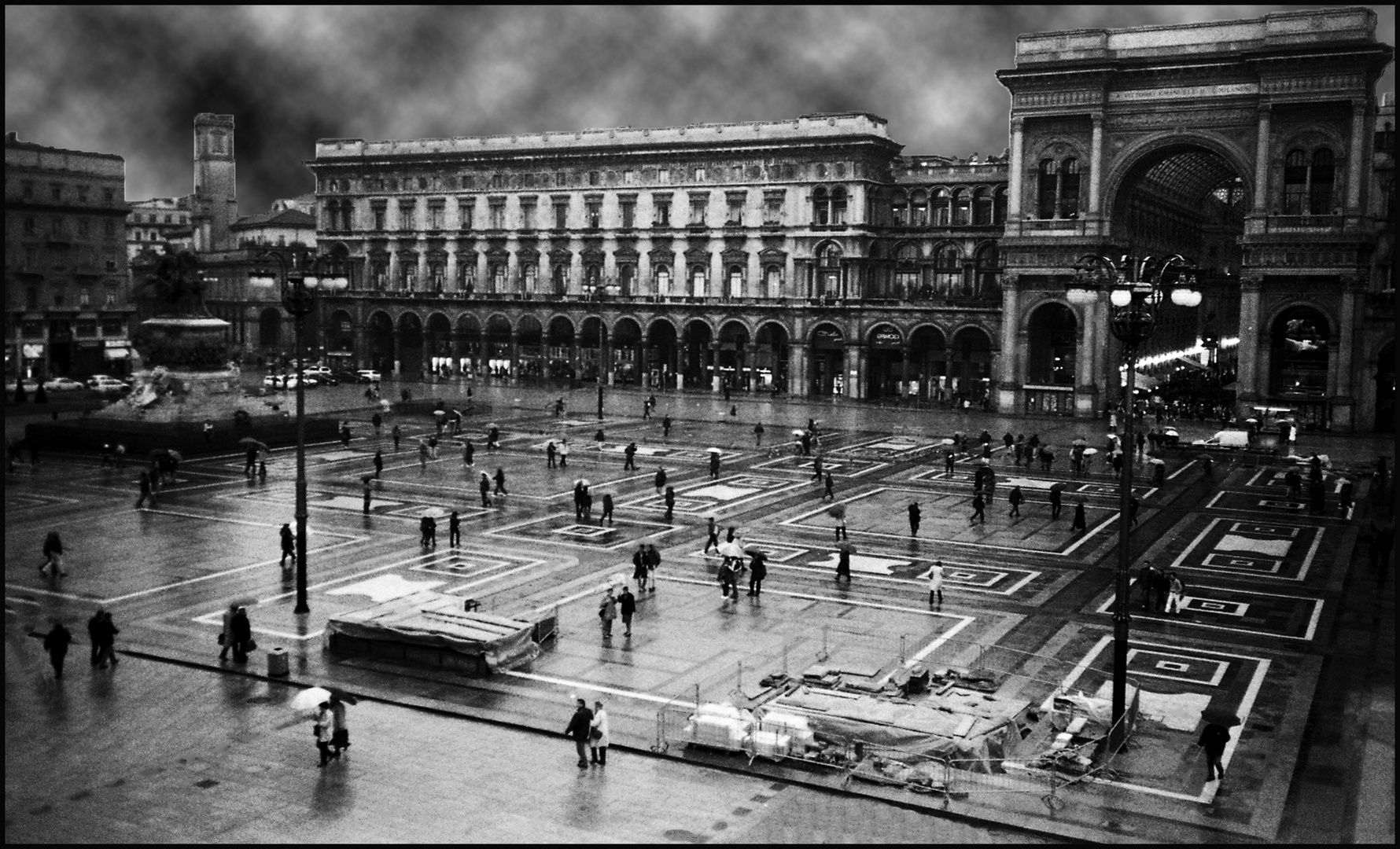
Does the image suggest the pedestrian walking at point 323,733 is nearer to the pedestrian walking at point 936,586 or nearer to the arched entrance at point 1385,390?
the pedestrian walking at point 936,586

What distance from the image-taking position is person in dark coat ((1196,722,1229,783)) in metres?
19.9

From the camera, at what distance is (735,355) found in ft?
326

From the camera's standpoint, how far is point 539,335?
10738 centimetres

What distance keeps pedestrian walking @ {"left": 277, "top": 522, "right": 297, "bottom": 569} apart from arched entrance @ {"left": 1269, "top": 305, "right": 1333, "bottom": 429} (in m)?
57.0

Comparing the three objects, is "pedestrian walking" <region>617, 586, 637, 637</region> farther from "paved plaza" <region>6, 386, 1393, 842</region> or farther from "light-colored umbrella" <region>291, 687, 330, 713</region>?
"light-colored umbrella" <region>291, 687, 330, 713</region>

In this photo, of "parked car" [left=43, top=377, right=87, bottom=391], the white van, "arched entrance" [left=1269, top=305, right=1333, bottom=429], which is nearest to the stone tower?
"parked car" [left=43, top=377, right=87, bottom=391]

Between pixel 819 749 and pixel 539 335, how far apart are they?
88550 millimetres

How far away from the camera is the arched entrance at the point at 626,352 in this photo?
10325 centimetres

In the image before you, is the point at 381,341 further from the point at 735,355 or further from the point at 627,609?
the point at 627,609

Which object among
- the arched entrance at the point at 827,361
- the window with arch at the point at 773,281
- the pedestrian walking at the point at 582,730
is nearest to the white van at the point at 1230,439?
the arched entrance at the point at 827,361

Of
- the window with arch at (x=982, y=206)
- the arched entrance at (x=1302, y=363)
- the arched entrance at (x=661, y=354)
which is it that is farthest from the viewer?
the arched entrance at (x=661, y=354)

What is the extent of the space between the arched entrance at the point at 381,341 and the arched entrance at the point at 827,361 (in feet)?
132

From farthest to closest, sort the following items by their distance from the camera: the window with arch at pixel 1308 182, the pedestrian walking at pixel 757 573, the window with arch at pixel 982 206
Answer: the window with arch at pixel 982 206
the window with arch at pixel 1308 182
the pedestrian walking at pixel 757 573

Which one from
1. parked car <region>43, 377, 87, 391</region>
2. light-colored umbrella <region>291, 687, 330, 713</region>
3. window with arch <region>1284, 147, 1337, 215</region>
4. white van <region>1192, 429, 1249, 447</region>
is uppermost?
window with arch <region>1284, 147, 1337, 215</region>
